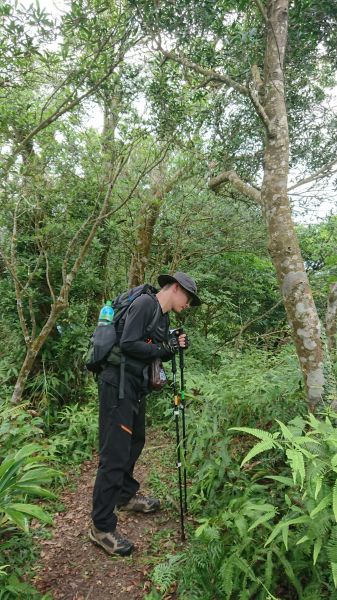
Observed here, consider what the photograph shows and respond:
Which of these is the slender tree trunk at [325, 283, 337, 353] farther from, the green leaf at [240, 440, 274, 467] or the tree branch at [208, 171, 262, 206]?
the green leaf at [240, 440, 274, 467]

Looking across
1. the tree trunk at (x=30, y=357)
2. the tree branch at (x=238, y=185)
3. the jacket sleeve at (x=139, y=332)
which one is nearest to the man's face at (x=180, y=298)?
the jacket sleeve at (x=139, y=332)

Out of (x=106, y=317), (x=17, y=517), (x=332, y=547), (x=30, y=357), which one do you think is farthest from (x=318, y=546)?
(x=30, y=357)

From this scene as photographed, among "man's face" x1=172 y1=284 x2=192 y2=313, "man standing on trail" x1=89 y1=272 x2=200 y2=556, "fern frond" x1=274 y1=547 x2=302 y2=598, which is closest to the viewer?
"fern frond" x1=274 y1=547 x2=302 y2=598

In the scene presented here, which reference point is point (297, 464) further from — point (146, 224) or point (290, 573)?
point (146, 224)

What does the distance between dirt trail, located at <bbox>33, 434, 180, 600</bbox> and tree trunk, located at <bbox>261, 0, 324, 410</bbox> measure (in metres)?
2.01

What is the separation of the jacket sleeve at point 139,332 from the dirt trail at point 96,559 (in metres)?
1.78

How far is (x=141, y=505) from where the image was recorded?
401cm

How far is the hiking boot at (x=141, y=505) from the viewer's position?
4008 mm

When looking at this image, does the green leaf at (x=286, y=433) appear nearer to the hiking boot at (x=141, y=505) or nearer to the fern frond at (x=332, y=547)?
the fern frond at (x=332, y=547)

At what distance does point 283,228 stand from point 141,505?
10.6ft

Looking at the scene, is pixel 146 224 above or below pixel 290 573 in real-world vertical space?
above

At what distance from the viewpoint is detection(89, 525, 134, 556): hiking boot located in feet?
11.2

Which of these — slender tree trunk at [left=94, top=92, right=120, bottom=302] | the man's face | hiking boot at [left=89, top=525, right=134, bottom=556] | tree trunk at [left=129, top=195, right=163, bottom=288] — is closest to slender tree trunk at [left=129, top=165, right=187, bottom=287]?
tree trunk at [left=129, top=195, right=163, bottom=288]

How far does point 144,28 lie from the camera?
13.9ft
